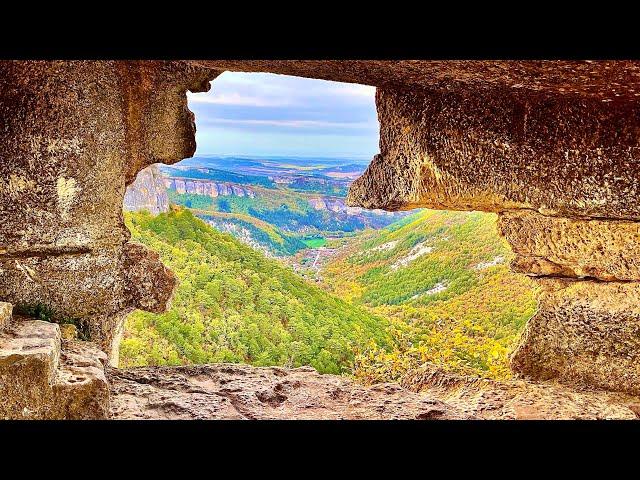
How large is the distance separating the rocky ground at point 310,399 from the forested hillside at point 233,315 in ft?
20.1

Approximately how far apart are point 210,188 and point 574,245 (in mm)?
21194

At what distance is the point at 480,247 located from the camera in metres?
19.4

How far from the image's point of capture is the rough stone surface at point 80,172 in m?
5.12

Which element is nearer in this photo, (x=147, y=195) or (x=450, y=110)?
(x=450, y=110)

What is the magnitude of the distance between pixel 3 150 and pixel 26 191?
33 centimetres

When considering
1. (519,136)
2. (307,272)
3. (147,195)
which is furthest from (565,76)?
(147,195)

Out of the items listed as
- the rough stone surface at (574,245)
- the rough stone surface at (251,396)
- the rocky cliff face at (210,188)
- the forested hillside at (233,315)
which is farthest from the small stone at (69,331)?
the rocky cliff face at (210,188)

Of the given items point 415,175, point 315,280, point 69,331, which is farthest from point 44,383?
point 315,280

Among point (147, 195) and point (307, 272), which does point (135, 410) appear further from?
point (147, 195)

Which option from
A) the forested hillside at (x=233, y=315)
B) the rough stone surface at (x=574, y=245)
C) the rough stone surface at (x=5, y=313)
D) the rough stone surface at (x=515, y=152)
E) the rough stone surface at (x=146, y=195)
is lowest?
the forested hillside at (x=233, y=315)

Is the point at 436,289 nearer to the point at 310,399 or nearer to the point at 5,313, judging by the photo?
the point at 310,399

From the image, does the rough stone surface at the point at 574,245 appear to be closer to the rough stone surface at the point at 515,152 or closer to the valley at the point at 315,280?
the rough stone surface at the point at 515,152

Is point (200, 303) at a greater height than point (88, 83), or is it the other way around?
point (88, 83)

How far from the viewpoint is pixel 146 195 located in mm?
23484
